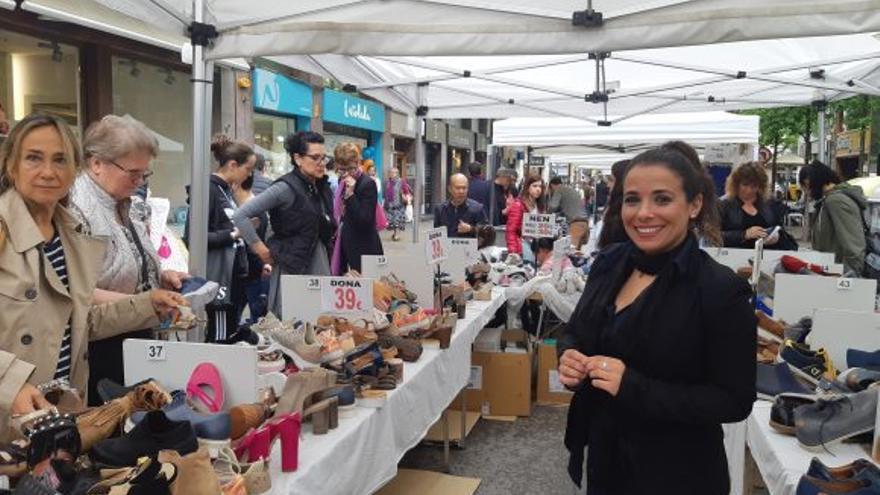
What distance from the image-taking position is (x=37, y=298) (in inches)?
77.8

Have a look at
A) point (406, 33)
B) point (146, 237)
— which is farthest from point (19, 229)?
point (406, 33)

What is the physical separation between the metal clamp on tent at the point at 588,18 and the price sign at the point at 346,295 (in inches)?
56.2

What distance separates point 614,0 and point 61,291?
245 cm

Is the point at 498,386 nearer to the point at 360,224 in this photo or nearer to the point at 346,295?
the point at 360,224

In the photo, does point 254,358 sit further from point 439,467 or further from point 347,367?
point 439,467

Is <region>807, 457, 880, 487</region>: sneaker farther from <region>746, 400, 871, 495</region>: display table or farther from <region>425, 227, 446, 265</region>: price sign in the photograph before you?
<region>425, 227, 446, 265</region>: price sign

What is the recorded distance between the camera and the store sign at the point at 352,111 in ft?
49.9

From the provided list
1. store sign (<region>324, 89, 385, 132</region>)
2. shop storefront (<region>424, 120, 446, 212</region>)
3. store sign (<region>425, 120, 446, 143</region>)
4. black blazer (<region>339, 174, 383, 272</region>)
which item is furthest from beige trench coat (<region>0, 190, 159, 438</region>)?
shop storefront (<region>424, 120, 446, 212</region>)

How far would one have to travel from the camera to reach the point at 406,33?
127 inches

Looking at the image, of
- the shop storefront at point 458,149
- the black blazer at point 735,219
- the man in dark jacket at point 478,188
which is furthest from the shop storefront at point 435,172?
the black blazer at point 735,219

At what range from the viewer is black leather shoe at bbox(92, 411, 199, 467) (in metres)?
1.62

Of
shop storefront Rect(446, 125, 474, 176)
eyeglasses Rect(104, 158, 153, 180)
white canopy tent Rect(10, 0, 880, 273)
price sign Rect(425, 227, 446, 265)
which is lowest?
price sign Rect(425, 227, 446, 265)

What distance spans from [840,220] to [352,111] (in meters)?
12.5

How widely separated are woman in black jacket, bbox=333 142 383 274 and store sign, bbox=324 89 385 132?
392 inches
